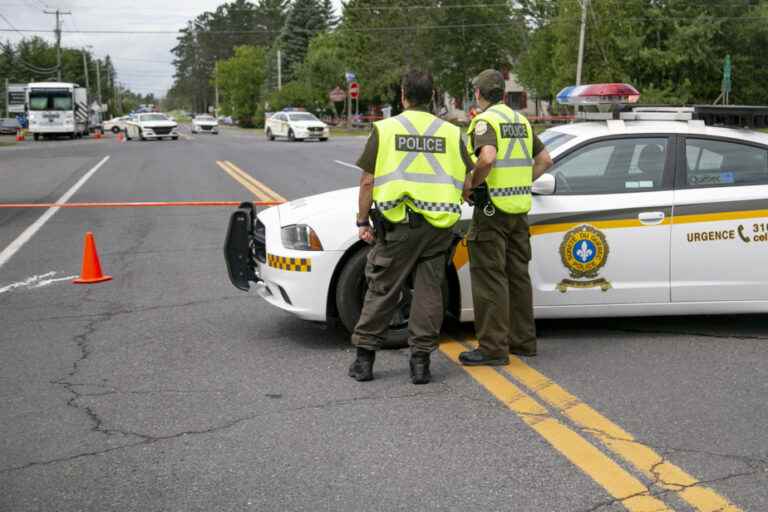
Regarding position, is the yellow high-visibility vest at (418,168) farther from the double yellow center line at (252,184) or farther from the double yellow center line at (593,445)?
the double yellow center line at (252,184)

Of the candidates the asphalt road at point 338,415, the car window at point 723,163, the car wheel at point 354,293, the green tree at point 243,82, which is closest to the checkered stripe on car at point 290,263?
the car wheel at point 354,293

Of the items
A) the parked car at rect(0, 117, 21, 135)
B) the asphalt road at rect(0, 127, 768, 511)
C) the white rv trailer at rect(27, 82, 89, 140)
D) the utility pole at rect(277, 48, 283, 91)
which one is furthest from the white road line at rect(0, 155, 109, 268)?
the utility pole at rect(277, 48, 283, 91)

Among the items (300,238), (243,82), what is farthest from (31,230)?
(243,82)

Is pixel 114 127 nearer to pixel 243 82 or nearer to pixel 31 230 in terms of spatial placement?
pixel 243 82

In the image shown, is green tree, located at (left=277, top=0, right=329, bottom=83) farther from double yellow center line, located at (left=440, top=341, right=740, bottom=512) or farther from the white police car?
double yellow center line, located at (left=440, top=341, right=740, bottom=512)

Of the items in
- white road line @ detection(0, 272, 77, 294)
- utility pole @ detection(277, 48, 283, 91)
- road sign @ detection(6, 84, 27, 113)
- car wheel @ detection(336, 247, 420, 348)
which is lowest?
white road line @ detection(0, 272, 77, 294)

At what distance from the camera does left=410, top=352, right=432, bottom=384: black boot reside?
5391 mm

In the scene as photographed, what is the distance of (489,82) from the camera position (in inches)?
226

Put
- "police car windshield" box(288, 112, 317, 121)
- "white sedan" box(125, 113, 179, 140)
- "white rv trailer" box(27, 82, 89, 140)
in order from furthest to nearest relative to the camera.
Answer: "white rv trailer" box(27, 82, 89, 140) → "white sedan" box(125, 113, 179, 140) → "police car windshield" box(288, 112, 317, 121)

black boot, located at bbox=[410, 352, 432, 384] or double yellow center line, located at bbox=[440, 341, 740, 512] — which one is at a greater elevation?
black boot, located at bbox=[410, 352, 432, 384]

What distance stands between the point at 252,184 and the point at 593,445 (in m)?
15.4

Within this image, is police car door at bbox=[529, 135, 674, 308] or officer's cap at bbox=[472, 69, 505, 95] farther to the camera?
police car door at bbox=[529, 135, 674, 308]

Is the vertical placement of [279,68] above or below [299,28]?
below

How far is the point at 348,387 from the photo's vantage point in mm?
5359
